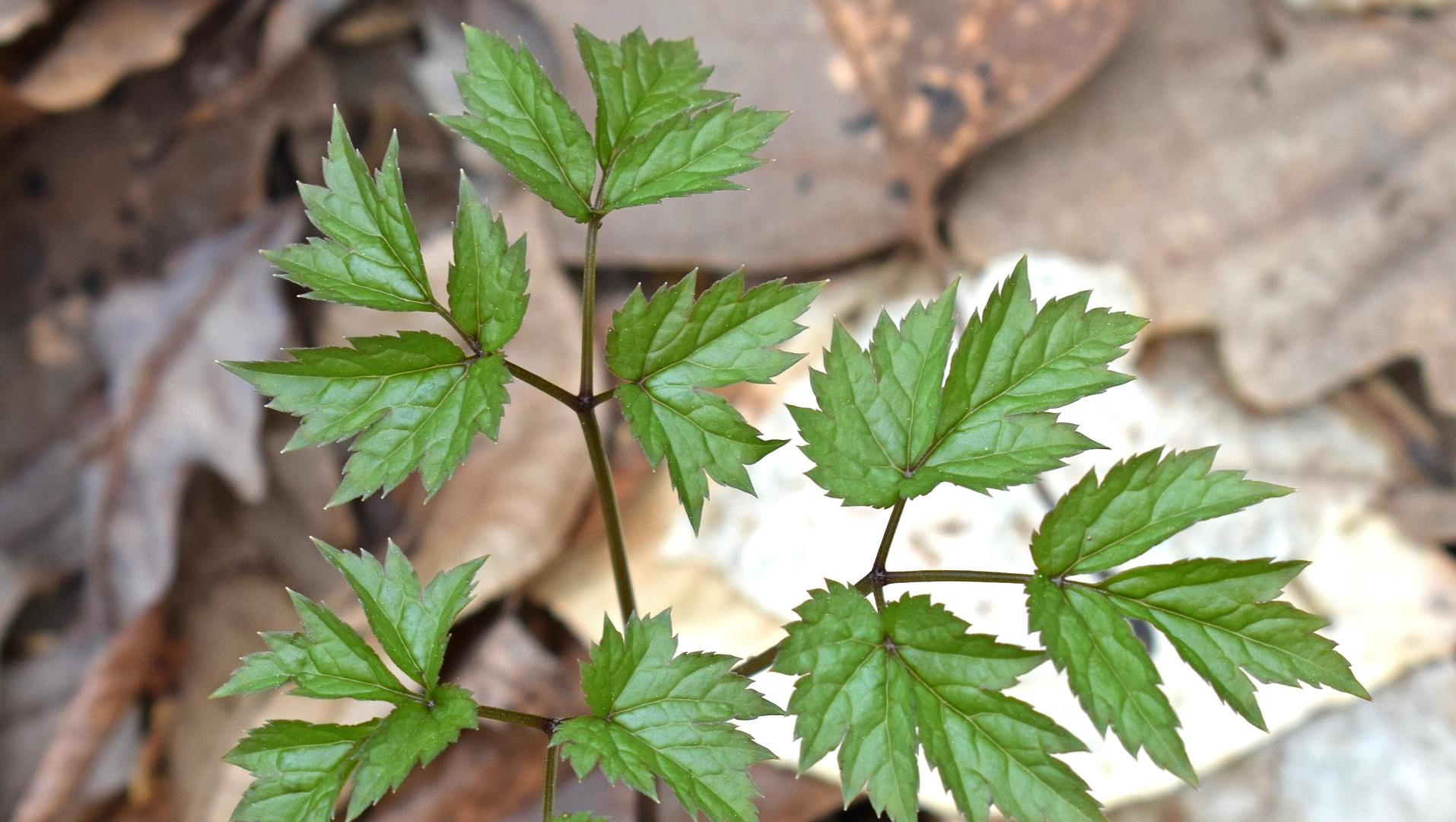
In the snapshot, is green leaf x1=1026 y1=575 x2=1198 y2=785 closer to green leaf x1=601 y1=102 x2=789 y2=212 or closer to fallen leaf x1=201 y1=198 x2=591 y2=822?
green leaf x1=601 y1=102 x2=789 y2=212

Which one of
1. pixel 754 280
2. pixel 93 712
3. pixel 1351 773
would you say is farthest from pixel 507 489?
pixel 1351 773

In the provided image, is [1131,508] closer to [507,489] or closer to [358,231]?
[358,231]

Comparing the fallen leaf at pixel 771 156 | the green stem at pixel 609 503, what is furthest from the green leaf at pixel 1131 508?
the fallen leaf at pixel 771 156

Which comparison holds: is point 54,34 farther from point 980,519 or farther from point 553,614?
point 980,519

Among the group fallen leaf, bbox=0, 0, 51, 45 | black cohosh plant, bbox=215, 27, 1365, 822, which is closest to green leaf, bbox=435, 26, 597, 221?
black cohosh plant, bbox=215, 27, 1365, 822

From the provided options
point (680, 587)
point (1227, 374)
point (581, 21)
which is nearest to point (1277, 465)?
point (1227, 374)

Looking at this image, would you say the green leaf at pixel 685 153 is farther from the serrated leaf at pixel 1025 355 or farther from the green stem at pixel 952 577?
the green stem at pixel 952 577
